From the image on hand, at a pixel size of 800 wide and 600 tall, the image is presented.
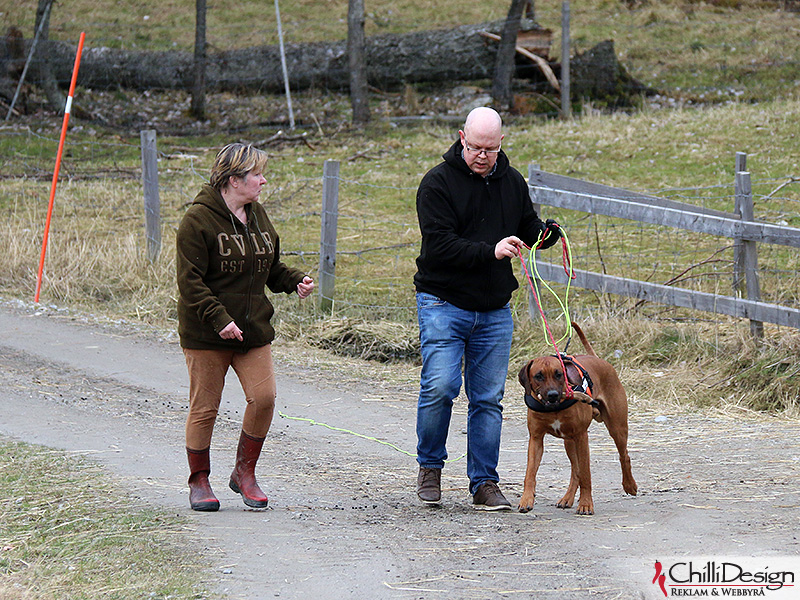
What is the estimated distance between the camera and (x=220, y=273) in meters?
4.77

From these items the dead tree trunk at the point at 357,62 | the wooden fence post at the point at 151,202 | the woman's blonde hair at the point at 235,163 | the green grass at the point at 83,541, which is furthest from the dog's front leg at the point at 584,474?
the dead tree trunk at the point at 357,62

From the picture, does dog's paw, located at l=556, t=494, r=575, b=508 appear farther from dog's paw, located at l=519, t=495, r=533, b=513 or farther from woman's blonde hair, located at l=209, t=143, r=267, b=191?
woman's blonde hair, located at l=209, t=143, r=267, b=191

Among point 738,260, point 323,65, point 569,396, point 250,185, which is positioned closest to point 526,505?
point 569,396

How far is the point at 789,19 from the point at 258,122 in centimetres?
1466

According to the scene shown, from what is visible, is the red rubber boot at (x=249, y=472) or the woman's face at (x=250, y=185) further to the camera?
the red rubber boot at (x=249, y=472)

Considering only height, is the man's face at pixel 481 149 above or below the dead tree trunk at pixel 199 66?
below

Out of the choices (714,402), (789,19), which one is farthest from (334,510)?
(789,19)

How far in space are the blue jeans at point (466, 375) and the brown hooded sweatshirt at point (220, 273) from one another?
0.85 m

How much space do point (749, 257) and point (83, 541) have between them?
5611 mm

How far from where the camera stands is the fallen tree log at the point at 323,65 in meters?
21.2

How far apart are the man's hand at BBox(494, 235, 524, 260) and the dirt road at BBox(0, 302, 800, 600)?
135 centimetres

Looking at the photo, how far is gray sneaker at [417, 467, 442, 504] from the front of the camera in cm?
516

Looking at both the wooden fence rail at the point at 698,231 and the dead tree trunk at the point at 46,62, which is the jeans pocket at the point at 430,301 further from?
the dead tree trunk at the point at 46,62

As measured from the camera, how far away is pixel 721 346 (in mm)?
7910
